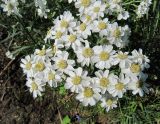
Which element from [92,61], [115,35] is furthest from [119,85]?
[115,35]

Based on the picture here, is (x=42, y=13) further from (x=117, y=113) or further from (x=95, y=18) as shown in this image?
(x=117, y=113)

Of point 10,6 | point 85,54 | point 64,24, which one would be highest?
point 10,6

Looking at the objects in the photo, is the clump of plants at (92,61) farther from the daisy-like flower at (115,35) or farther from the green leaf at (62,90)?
the green leaf at (62,90)

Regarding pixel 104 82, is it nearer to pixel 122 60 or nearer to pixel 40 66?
pixel 122 60

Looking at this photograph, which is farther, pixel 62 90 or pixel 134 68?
pixel 62 90

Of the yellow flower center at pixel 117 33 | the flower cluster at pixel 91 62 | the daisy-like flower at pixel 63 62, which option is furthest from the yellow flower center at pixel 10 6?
the yellow flower center at pixel 117 33

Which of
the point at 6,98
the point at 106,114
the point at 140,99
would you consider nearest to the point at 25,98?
the point at 6,98
